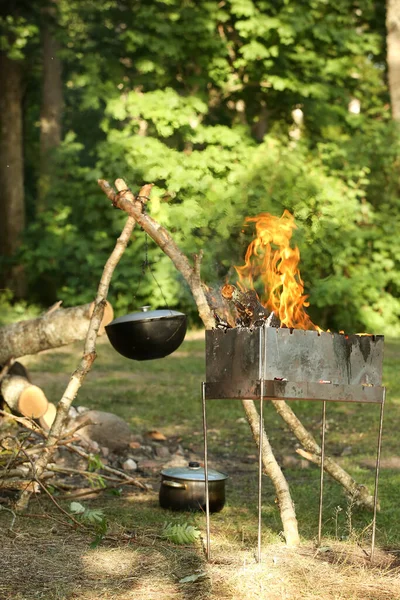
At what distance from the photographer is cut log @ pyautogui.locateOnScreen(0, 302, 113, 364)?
24.8 ft

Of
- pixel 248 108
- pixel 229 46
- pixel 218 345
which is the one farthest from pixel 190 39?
pixel 218 345

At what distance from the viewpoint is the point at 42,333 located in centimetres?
770

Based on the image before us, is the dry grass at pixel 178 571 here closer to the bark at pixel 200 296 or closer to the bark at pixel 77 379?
the bark at pixel 200 296

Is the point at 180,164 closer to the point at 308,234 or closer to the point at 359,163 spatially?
the point at 359,163

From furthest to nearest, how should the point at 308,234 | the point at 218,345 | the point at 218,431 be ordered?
the point at 218,431
the point at 308,234
the point at 218,345

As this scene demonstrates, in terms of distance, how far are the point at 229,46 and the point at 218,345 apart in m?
13.3

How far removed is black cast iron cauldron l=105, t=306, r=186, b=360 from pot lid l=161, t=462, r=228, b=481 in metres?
0.74

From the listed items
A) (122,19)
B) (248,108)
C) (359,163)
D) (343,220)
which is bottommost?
(343,220)

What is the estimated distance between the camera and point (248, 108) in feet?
60.2

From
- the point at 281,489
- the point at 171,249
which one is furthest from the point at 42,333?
the point at 281,489

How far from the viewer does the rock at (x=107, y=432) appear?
7527mm

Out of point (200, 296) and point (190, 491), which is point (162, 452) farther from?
point (200, 296)

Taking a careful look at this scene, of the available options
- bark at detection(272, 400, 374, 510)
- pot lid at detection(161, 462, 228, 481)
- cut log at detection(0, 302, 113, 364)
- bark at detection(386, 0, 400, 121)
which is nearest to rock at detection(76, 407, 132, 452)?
cut log at detection(0, 302, 113, 364)

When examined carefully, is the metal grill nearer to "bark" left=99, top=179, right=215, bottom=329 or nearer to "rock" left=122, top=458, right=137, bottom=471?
"bark" left=99, top=179, right=215, bottom=329
